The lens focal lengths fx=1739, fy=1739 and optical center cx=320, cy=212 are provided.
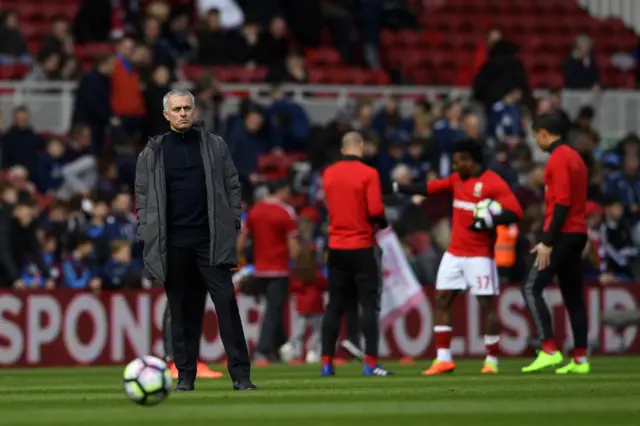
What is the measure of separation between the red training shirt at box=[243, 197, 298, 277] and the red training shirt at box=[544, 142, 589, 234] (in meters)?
4.98

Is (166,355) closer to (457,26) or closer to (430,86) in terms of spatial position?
(430,86)

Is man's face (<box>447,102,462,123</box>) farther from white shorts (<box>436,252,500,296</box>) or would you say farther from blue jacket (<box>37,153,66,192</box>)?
white shorts (<box>436,252,500,296</box>)

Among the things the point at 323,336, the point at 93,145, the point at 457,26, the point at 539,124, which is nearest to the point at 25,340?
the point at 93,145

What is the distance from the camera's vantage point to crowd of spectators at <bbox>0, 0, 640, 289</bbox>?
2155 cm

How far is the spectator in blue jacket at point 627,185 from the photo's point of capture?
82.7 feet

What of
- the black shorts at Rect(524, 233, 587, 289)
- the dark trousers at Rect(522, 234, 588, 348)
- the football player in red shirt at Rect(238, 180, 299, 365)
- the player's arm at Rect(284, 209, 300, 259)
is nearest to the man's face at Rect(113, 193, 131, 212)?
the football player in red shirt at Rect(238, 180, 299, 365)

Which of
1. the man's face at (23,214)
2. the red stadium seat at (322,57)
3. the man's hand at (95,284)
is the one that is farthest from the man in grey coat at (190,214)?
the red stadium seat at (322,57)

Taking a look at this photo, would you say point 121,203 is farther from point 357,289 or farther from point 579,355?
point 579,355

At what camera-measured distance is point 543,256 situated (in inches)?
625

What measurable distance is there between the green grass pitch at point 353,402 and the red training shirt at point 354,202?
1261mm

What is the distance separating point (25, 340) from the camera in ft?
68.2

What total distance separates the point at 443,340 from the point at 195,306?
3.21 m

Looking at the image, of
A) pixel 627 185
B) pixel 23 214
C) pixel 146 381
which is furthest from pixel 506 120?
pixel 146 381

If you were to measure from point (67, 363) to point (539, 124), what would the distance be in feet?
24.2
